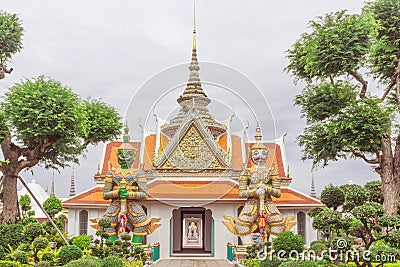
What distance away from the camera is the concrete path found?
12844mm

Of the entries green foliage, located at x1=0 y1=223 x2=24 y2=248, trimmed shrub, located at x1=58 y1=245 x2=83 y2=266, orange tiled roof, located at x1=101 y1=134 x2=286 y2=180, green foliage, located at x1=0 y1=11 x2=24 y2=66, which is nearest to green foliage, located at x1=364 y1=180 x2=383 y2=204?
orange tiled roof, located at x1=101 y1=134 x2=286 y2=180

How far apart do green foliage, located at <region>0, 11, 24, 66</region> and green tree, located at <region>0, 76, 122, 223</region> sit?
1128mm

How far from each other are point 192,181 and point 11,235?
20.9 ft

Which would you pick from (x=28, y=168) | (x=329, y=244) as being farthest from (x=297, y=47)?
(x=28, y=168)

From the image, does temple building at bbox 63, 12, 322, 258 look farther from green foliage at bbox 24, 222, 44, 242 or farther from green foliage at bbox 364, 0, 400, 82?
green foliage at bbox 364, 0, 400, 82

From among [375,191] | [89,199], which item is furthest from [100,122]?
[375,191]

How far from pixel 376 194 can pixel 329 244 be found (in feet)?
12.0

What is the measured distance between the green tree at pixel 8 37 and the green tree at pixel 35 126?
3.39 ft

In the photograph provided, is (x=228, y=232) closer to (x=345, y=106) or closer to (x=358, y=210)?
(x=345, y=106)

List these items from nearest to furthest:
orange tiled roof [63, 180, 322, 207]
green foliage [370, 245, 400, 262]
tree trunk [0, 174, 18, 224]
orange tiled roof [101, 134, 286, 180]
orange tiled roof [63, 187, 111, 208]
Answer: green foliage [370, 245, 400, 262] → tree trunk [0, 174, 18, 224] → orange tiled roof [63, 180, 322, 207] → orange tiled roof [63, 187, 111, 208] → orange tiled roof [101, 134, 286, 180]

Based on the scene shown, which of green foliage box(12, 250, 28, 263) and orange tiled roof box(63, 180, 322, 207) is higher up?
orange tiled roof box(63, 180, 322, 207)

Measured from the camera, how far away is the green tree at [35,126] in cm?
1119

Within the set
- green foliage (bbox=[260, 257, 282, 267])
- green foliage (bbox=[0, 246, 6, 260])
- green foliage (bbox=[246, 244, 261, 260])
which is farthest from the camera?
green foliage (bbox=[246, 244, 261, 260])

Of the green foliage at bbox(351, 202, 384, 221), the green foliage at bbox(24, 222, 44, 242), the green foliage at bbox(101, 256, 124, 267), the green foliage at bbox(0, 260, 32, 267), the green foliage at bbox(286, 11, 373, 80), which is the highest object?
the green foliage at bbox(286, 11, 373, 80)
